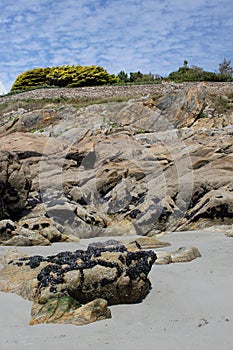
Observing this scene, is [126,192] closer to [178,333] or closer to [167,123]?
[178,333]

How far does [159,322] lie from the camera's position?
4258 millimetres

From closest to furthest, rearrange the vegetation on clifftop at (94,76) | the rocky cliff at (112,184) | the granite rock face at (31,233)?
1. the granite rock face at (31,233)
2. the rocky cliff at (112,184)
3. the vegetation on clifftop at (94,76)

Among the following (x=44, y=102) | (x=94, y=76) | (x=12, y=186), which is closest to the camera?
(x=12, y=186)

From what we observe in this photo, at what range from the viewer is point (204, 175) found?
40.9 ft

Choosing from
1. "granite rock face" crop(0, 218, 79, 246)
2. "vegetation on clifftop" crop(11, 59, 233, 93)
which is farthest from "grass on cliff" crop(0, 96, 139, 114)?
"granite rock face" crop(0, 218, 79, 246)

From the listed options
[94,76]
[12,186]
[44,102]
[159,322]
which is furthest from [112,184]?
[94,76]

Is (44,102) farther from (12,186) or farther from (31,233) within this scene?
(31,233)

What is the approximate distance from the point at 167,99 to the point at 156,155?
489 inches

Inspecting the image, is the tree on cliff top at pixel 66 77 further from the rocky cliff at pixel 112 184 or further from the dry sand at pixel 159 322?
the dry sand at pixel 159 322

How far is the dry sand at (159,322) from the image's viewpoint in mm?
3691

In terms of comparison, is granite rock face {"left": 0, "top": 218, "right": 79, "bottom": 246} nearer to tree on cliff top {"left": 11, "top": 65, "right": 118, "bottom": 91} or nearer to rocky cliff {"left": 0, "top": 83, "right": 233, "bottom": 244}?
rocky cliff {"left": 0, "top": 83, "right": 233, "bottom": 244}

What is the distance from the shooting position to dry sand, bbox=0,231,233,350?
369cm

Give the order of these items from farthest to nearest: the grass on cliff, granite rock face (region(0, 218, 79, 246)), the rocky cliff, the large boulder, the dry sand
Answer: the grass on cliff, the rocky cliff, granite rock face (region(0, 218, 79, 246)), the large boulder, the dry sand

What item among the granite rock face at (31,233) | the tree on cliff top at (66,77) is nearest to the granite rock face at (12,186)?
the granite rock face at (31,233)
